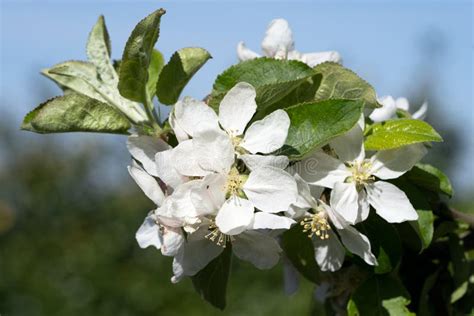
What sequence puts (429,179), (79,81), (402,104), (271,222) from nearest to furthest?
1. (271,222)
2. (429,179)
3. (79,81)
4. (402,104)

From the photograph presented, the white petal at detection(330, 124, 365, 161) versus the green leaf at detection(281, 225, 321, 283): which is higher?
the white petal at detection(330, 124, 365, 161)

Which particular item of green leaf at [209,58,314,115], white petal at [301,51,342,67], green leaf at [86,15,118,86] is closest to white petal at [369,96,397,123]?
white petal at [301,51,342,67]

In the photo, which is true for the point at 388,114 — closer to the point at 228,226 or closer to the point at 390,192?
the point at 390,192

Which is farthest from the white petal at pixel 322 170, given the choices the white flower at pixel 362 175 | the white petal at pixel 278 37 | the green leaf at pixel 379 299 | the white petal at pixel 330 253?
the white petal at pixel 278 37

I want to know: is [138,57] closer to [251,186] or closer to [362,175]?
[251,186]

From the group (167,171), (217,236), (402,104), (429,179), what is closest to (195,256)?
(217,236)

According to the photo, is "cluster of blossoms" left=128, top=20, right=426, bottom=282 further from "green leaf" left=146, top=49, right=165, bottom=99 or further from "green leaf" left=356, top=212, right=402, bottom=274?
"green leaf" left=146, top=49, right=165, bottom=99

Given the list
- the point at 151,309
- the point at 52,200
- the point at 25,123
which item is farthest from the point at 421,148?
the point at 52,200
